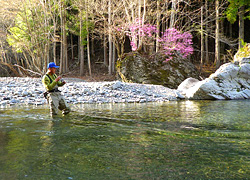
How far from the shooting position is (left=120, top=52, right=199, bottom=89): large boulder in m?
15.6

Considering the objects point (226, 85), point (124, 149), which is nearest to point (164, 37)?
point (226, 85)

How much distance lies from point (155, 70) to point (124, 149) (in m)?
12.8

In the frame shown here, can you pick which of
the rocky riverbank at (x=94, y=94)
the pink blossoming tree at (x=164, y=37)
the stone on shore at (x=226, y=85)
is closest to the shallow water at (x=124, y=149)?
the rocky riverbank at (x=94, y=94)

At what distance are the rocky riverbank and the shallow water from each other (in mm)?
4230

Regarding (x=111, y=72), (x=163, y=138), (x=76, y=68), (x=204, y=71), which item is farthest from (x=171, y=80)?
(x=76, y=68)

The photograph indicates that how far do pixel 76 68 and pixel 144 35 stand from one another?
14.7 meters

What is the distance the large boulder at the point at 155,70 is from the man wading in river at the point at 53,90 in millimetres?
9387

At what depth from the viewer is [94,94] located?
36.5 feet

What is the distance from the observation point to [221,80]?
11727mm

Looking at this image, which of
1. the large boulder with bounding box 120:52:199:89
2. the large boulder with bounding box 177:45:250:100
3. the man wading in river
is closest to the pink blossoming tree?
the large boulder with bounding box 120:52:199:89

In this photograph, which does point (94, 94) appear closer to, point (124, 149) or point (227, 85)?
point (227, 85)

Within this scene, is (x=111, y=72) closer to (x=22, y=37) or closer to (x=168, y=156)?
(x=22, y=37)

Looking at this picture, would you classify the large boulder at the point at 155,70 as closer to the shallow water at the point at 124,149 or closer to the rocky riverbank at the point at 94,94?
the rocky riverbank at the point at 94,94

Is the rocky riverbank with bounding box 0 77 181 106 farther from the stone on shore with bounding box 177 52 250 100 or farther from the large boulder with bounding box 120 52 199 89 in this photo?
the large boulder with bounding box 120 52 199 89
